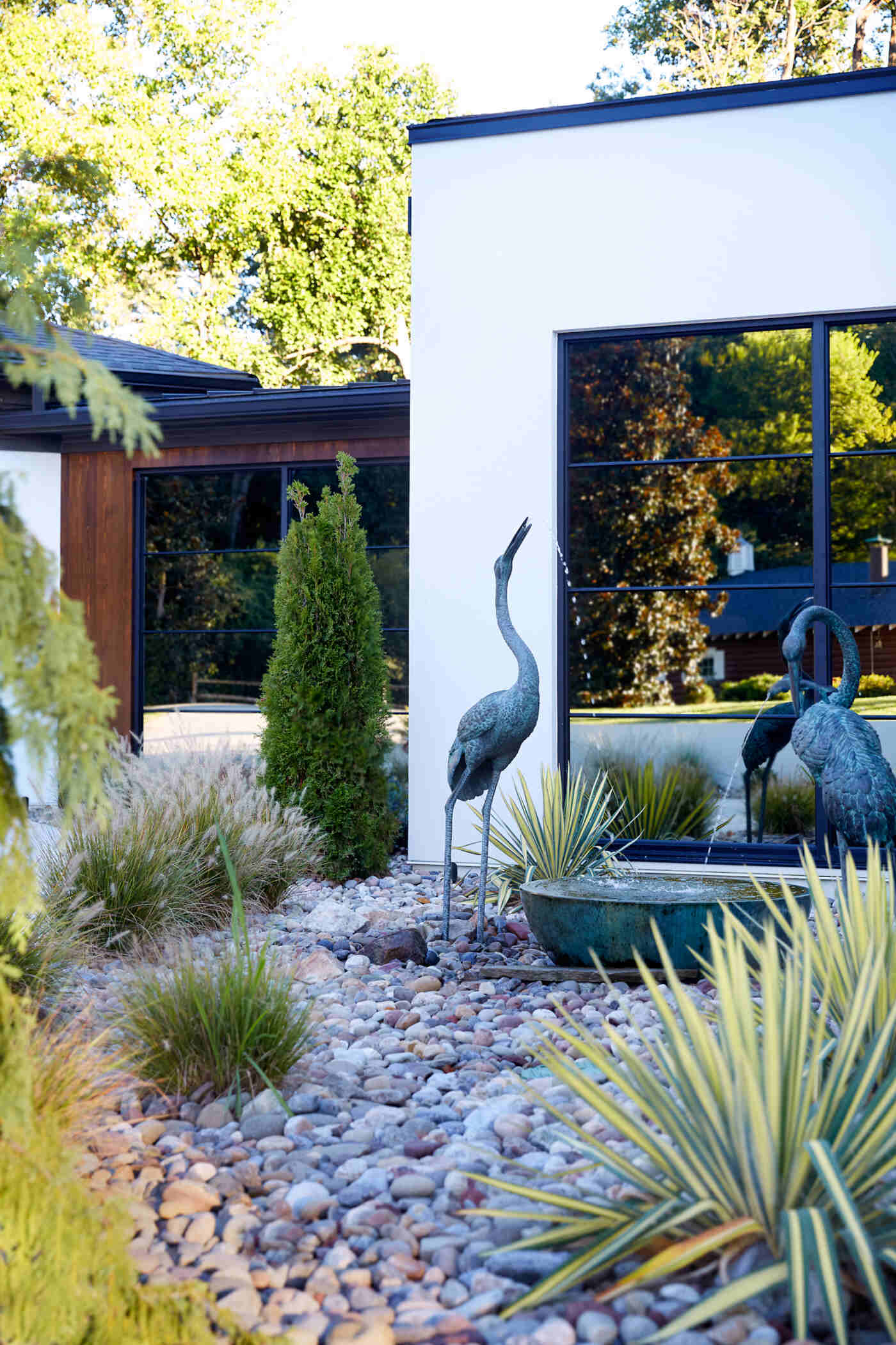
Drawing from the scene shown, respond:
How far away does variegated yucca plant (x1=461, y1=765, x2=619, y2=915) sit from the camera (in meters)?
5.34

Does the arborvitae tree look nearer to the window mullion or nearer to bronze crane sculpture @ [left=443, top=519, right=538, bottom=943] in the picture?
bronze crane sculpture @ [left=443, top=519, right=538, bottom=943]

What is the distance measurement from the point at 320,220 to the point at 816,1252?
864 inches

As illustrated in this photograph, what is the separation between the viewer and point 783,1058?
218 centimetres

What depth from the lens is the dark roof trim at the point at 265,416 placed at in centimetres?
813

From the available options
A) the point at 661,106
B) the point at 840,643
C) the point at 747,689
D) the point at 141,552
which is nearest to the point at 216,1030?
the point at 840,643

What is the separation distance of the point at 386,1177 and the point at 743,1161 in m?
0.90

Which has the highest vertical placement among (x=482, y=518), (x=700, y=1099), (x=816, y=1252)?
(x=482, y=518)

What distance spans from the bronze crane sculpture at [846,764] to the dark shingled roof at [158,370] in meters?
6.96

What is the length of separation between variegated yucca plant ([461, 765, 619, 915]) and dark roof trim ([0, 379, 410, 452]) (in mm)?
3300

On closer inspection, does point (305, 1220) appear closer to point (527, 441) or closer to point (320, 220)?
point (527, 441)

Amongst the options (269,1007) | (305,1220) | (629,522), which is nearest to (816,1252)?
(305,1220)

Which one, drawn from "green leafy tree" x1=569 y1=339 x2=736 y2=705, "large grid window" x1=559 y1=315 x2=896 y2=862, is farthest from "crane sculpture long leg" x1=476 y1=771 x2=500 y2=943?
"green leafy tree" x1=569 y1=339 x2=736 y2=705

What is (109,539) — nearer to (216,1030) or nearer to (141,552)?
(141,552)

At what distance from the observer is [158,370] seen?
1083cm
